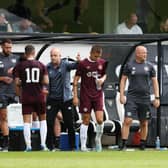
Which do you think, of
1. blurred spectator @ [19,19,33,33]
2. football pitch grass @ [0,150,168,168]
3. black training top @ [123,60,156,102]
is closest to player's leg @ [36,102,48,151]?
football pitch grass @ [0,150,168,168]

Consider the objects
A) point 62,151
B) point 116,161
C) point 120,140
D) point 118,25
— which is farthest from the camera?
point 118,25

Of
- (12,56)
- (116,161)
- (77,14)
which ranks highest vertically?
(77,14)

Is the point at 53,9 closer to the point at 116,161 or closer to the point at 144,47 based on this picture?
the point at 144,47

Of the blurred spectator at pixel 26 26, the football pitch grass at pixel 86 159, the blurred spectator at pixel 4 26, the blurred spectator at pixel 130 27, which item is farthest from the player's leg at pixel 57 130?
the blurred spectator at pixel 130 27

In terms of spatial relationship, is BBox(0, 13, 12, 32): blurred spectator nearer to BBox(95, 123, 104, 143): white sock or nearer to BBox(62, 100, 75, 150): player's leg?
BBox(62, 100, 75, 150): player's leg

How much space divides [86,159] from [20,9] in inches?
314

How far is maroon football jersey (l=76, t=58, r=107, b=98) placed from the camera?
1789 centimetres

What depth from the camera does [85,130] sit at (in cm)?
1789

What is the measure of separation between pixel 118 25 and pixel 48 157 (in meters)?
7.52

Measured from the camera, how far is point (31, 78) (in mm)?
17562

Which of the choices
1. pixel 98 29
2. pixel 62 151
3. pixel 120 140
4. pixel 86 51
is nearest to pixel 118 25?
pixel 98 29

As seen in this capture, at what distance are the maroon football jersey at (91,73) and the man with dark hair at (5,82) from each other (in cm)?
141

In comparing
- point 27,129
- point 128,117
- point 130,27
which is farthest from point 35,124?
point 130,27

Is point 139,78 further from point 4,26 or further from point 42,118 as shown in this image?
point 4,26
